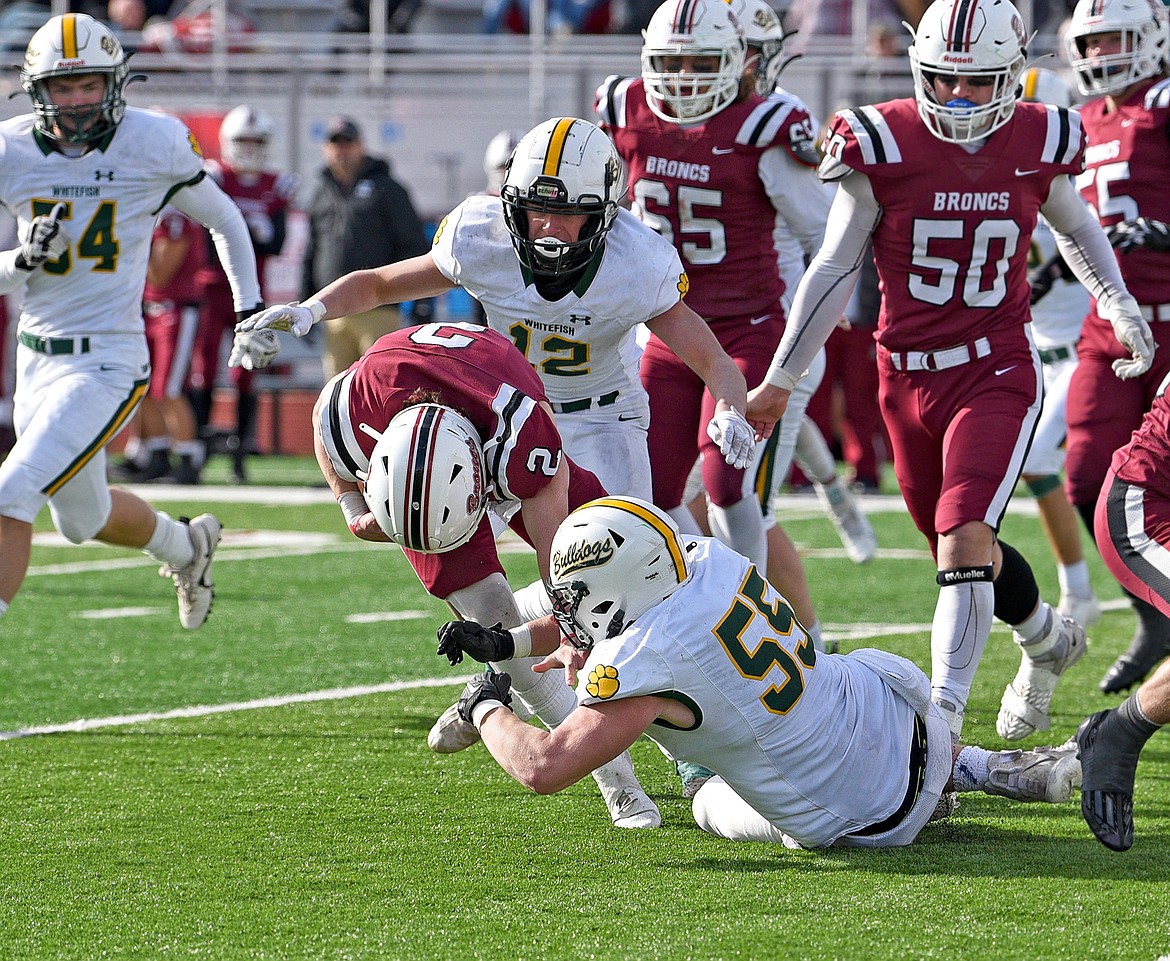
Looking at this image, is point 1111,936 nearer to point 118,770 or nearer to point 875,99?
point 118,770

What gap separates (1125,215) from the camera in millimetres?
5477

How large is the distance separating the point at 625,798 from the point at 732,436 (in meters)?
0.85

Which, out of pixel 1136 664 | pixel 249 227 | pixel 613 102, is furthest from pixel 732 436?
pixel 249 227

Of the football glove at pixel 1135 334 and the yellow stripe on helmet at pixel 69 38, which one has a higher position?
the yellow stripe on helmet at pixel 69 38

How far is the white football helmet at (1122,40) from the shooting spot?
5332 millimetres

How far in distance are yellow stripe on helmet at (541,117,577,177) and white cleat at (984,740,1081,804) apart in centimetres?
161

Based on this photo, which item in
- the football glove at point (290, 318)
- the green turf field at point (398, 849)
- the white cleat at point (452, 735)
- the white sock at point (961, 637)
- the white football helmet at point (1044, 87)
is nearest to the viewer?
the green turf field at point (398, 849)

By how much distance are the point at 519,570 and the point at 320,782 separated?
3.58 metres

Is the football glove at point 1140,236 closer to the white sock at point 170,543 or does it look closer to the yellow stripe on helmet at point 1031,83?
the yellow stripe on helmet at point 1031,83

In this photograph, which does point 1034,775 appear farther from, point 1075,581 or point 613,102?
point 1075,581

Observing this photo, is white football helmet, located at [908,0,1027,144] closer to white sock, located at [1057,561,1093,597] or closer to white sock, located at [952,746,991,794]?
white sock, located at [952,746,991,794]

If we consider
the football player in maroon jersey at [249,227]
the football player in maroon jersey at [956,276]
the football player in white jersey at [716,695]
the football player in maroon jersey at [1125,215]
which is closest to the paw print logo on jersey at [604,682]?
the football player in white jersey at [716,695]

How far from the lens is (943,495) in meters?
4.32

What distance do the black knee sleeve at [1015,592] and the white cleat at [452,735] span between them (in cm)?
159
